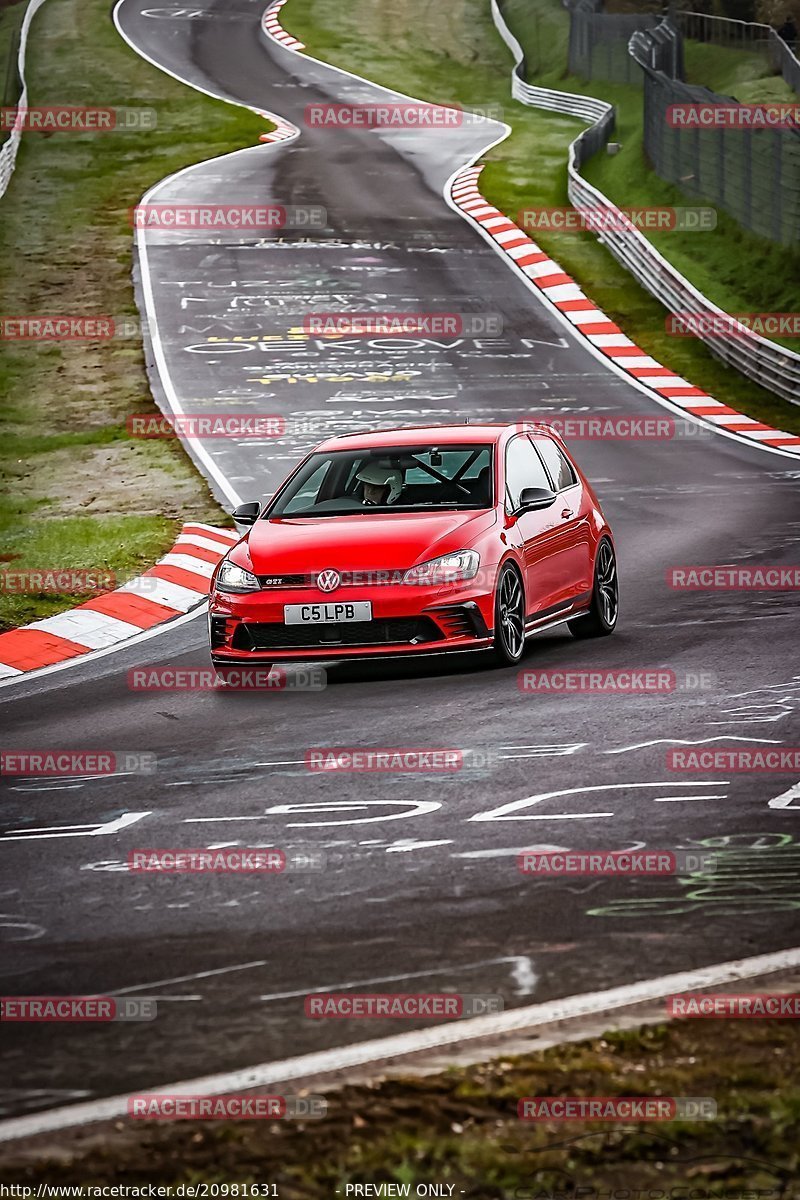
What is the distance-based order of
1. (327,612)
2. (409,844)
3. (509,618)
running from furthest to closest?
(509,618) < (327,612) < (409,844)

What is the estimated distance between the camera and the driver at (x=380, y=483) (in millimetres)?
12359

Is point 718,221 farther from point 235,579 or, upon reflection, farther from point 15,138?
point 235,579

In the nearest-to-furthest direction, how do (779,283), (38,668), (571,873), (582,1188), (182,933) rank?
(582,1188) < (182,933) < (571,873) < (38,668) < (779,283)

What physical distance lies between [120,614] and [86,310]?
690 inches

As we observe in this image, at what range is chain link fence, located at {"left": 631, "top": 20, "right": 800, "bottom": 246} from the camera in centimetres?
2931

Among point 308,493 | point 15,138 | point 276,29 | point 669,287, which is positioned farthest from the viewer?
point 276,29

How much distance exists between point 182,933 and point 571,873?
1433mm

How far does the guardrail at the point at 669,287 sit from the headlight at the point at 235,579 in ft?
51.6

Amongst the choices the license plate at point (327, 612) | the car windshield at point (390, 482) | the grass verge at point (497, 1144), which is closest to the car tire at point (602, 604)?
the car windshield at point (390, 482)

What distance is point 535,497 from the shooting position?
39.3 feet

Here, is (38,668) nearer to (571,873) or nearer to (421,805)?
(421,805)

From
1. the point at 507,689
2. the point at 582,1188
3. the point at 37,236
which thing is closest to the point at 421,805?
the point at 507,689

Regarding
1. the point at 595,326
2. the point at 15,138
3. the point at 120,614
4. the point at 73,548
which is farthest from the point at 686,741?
the point at 15,138

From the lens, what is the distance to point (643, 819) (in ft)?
24.8
